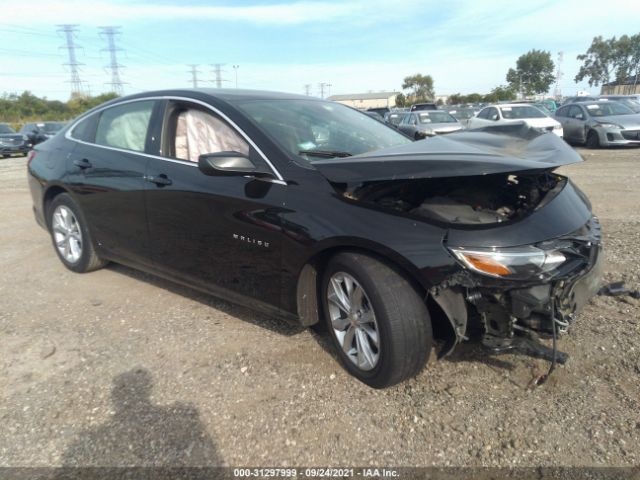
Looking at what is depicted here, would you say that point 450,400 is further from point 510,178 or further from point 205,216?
point 205,216

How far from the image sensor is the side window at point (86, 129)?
4.29 metres

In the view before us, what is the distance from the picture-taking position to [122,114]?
404 centimetres

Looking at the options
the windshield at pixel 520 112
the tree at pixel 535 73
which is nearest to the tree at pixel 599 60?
the tree at pixel 535 73

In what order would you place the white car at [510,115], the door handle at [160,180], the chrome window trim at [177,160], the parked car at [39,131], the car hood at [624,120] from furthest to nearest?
the parked car at [39,131] < the white car at [510,115] < the car hood at [624,120] < the door handle at [160,180] < the chrome window trim at [177,160]

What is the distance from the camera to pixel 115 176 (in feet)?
12.5

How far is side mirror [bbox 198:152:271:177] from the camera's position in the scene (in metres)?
2.74

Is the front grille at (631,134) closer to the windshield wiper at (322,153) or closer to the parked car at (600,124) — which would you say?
the parked car at (600,124)

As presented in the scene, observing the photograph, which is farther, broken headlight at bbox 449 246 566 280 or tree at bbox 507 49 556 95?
tree at bbox 507 49 556 95

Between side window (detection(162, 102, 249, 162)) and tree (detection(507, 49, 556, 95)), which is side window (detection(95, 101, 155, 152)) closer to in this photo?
side window (detection(162, 102, 249, 162))

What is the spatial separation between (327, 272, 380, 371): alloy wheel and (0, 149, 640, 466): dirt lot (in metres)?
0.18

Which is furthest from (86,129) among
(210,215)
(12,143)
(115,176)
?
(12,143)

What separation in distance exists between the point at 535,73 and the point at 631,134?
79141 mm

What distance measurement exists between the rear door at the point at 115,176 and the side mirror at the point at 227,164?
1.00 meters

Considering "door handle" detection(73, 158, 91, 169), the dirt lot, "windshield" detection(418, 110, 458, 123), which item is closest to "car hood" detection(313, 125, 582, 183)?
the dirt lot
